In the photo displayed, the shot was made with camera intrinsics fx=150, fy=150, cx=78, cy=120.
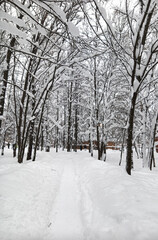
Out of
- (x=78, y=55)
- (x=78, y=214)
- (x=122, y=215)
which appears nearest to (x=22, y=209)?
(x=78, y=214)

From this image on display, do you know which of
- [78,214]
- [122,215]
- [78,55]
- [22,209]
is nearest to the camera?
[122,215]

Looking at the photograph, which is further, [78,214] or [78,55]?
[78,55]

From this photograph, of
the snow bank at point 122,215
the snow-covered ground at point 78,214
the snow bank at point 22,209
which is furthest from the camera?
the snow bank at point 22,209

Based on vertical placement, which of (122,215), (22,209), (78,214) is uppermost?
(122,215)

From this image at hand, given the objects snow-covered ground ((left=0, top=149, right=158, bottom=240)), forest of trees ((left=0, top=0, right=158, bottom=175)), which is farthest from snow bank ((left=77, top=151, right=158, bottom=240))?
forest of trees ((left=0, top=0, right=158, bottom=175))

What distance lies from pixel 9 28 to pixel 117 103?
890 cm

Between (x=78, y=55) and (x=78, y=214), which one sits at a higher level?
(x=78, y=55)

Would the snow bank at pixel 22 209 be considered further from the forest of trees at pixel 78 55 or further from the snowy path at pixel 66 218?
the forest of trees at pixel 78 55

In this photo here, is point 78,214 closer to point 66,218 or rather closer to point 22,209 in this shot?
point 66,218

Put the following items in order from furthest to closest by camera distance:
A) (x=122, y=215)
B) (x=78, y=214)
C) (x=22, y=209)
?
(x=78, y=214)
(x=22, y=209)
(x=122, y=215)

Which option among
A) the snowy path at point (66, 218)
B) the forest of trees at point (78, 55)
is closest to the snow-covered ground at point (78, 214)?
the snowy path at point (66, 218)

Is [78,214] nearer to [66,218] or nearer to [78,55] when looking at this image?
[66,218]

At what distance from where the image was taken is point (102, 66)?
9.97 metres

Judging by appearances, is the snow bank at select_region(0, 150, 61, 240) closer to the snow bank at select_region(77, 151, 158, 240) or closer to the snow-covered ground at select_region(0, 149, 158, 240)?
the snow-covered ground at select_region(0, 149, 158, 240)
